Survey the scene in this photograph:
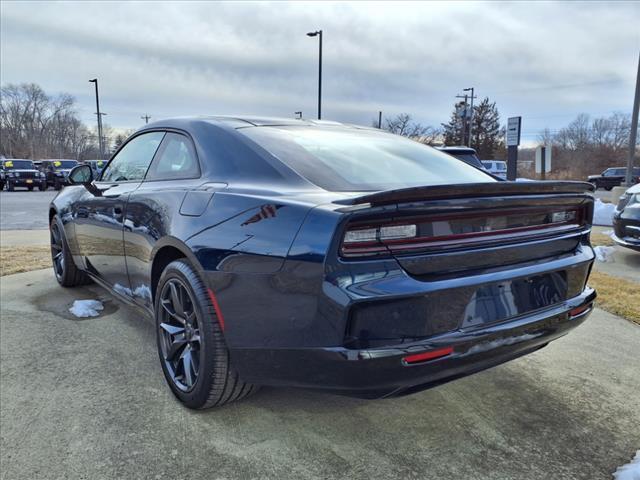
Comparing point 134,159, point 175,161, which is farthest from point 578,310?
point 134,159

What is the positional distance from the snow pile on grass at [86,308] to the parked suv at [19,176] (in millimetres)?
27088

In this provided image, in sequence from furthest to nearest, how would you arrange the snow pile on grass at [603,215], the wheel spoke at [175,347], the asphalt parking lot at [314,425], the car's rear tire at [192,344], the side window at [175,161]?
the snow pile on grass at [603,215] < the side window at [175,161] < the wheel spoke at [175,347] < the car's rear tire at [192,344] < the asphalt parking lot at [314,425]

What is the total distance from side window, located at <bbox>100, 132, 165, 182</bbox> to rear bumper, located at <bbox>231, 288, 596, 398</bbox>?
5.63 ft

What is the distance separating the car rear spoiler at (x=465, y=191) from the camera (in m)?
1.71

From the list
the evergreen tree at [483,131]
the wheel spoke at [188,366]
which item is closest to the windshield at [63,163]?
the wheel spoke at [188,366]

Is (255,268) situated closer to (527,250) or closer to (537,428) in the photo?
(527,250)

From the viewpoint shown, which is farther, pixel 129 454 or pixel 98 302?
pixel 98 302

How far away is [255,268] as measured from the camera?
1.94 meters

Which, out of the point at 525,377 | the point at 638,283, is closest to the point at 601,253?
the point at 638,283

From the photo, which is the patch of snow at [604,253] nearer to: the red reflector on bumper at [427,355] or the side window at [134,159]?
the red reflector on bumper at [427,355]

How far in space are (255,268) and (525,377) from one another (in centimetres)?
185

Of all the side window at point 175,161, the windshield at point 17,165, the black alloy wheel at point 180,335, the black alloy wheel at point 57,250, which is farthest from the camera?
the windshield at point 17,165

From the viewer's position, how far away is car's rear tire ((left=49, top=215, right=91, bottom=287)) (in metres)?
4.48

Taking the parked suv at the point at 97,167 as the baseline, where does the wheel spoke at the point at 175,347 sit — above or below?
below
